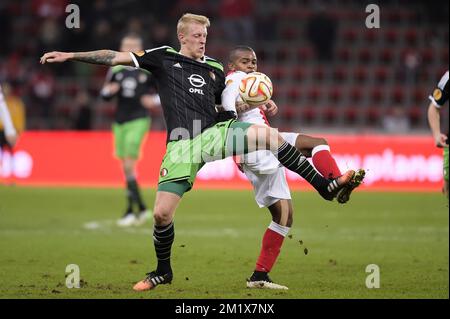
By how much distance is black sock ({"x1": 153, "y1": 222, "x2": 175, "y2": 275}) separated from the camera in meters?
7.65

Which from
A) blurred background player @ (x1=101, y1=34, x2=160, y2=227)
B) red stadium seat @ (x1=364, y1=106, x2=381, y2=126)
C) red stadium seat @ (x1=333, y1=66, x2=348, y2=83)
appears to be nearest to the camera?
blurred background player @ (x1=101, y1=34, x2=160, y2=227)

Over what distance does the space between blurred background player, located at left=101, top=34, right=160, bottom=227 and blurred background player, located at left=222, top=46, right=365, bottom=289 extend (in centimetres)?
562

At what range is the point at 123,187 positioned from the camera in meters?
20.0

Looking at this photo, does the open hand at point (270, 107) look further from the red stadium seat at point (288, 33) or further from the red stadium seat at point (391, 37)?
the red stadium seat at point (288, 33)

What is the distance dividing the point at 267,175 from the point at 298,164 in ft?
1.97

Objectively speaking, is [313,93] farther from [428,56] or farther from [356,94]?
[428,56]

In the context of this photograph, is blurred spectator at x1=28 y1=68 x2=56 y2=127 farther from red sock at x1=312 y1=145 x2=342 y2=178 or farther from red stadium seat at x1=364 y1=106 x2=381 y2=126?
red sock at x1=312 y1=145 x2=342 y2=178

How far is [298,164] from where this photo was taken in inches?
297

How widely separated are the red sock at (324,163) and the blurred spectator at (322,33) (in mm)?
16889

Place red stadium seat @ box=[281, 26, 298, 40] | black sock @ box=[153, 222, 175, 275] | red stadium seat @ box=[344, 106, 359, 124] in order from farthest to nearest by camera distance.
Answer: red stadium seat @ box=[281, 26, 298, 40] < red stadium seat @ box=[344, 106, 359, 124] < black sock @ box=[153, 222, 175, 275]

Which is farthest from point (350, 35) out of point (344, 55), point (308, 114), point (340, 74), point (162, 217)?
point (162, 217)

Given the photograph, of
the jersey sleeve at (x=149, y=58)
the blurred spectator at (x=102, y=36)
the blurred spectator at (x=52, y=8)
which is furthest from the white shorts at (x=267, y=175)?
the blurred spectator at (x=52, y=8)

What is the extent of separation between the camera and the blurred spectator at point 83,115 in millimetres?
22641

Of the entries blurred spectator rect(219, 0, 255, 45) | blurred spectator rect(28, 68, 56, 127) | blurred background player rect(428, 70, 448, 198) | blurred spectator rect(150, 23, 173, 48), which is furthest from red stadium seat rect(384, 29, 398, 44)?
blurred background player rect(428, 70, 448, 198)
